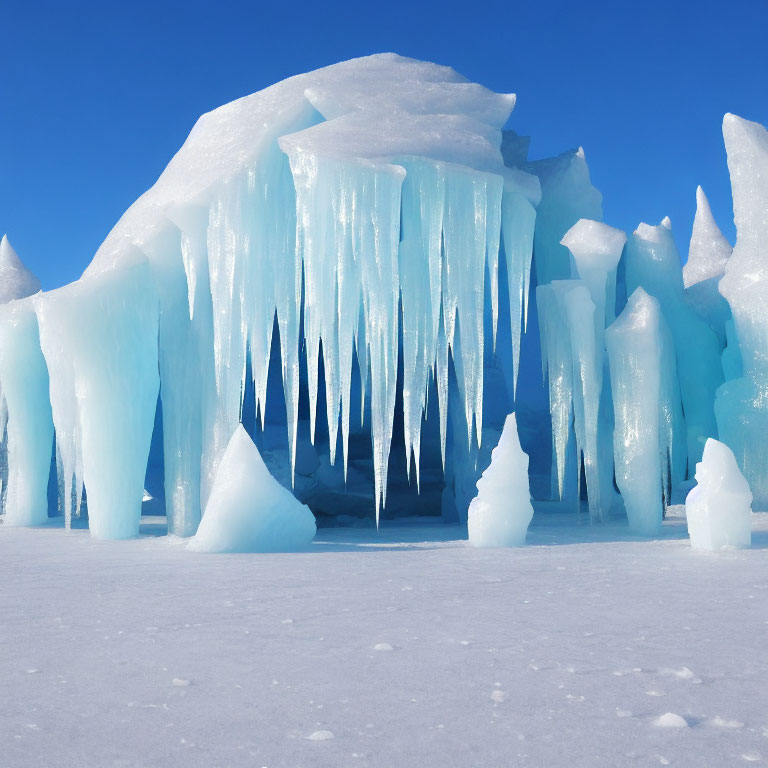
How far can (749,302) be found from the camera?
9.75m

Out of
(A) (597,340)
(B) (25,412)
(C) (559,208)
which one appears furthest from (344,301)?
(B) (25,412)

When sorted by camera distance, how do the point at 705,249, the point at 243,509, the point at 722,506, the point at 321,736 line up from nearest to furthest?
the point at 321,736 < the point at 722,506 < the point at 243,509 < the point at 705,249

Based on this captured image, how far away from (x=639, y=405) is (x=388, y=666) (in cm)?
590

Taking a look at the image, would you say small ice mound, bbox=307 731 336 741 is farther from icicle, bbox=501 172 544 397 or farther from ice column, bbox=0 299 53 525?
ice column, bbox=0 299 53 525

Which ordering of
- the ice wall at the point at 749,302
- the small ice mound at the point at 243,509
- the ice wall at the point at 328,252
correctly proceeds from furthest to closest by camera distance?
the ice wall at the point at 749,302
the ice wall at the point at 328,252
the small ice mound at the point at 243,509

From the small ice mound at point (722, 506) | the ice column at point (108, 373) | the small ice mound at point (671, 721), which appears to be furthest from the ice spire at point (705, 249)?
the small ice mound at point (671, 721)

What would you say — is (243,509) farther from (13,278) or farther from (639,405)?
(13,278)

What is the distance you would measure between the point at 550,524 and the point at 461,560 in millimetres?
3668

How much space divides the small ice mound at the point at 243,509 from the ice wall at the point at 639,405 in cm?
357

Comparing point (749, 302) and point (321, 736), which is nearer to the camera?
point (321, 736)

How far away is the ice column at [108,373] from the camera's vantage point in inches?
329

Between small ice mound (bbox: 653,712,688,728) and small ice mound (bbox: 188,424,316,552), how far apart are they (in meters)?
4.55

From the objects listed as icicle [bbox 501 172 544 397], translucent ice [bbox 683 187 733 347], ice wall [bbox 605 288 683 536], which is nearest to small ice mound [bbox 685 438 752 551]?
ice wall [bbox 605 288 683 536]

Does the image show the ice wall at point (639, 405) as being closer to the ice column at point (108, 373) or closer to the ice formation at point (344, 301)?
the ice formation at point (344, 301)
